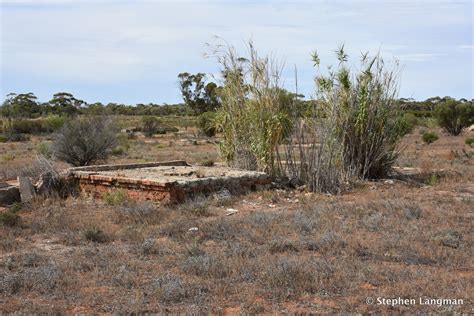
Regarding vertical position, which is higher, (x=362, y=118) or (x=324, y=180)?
(x=362, y=118)

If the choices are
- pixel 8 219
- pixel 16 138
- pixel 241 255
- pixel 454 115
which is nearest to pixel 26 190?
pixel 8 219

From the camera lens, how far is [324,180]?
12242 mm

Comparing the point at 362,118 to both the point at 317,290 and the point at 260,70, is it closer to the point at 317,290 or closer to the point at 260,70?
the point at 260,70

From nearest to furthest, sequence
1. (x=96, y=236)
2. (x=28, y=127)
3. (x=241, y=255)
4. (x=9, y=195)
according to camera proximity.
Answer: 1. (x=241, y=255)
2. (x=96, y=236)
3. (x=9, y=195)
4. (x=28, y=127)

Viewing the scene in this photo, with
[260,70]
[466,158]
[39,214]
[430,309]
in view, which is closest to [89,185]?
[39,214]

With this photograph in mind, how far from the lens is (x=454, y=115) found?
3456cm

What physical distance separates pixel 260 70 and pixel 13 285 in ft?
27.1

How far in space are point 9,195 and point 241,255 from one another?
650 cm

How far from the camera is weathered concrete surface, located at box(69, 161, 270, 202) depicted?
10750 mm

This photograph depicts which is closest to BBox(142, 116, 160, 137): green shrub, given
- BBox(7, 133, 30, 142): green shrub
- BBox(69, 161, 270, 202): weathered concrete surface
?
BBox(7, 133, 30, 142): green shrub

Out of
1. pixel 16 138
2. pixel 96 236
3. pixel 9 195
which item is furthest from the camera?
pixel 16 138

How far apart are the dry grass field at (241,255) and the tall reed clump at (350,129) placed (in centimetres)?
164

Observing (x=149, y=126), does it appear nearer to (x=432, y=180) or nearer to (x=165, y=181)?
(x=432, y=180)

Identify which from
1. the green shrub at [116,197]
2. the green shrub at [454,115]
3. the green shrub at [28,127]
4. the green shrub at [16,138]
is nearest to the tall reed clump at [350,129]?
the green shrub at [116,197]
